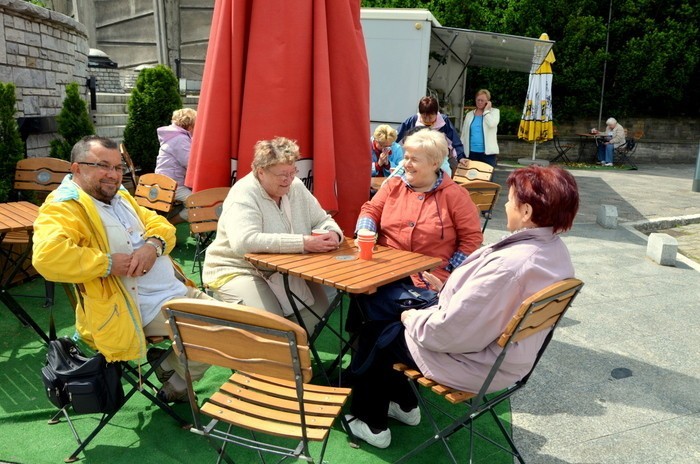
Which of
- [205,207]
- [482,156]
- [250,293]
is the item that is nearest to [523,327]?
[250,293]

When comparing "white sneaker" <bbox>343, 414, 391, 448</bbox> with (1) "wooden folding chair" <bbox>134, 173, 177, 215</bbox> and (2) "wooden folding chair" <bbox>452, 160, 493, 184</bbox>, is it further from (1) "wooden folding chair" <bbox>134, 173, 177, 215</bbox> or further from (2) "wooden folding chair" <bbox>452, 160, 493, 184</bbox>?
(2) "wooden folding chair" <bbox>452, 160, 493, 184</bbox>

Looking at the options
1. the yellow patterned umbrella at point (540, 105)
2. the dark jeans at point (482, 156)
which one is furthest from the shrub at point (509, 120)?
the dark jeans at point (482, 156)

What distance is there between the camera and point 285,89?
342 centimetres

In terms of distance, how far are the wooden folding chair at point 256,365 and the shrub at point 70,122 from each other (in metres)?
4.34

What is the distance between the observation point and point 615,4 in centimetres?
1812

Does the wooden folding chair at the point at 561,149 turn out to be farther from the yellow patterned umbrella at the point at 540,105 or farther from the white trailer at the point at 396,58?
the white trailer at the point at 396,58

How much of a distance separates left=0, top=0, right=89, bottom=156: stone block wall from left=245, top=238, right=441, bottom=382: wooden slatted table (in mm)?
3864

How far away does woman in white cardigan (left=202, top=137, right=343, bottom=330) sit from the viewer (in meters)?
3.00

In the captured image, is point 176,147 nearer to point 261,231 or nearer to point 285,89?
point 285,89

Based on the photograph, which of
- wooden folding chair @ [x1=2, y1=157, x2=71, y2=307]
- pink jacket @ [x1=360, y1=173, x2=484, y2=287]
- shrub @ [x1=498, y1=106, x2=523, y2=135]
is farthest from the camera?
shrub @ [x1=498, y1=106, x2=523, y2=135]

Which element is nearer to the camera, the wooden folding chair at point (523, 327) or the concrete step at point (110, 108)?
the wooden folding chair at point (523, 327)

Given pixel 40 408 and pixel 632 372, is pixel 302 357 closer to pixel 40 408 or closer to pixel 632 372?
pixel 40 408

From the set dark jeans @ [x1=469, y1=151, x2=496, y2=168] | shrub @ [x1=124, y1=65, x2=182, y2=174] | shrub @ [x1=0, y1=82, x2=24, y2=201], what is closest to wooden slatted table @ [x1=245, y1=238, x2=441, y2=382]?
shrub @ [x1=0, y1=82, x2=24, y2=201]

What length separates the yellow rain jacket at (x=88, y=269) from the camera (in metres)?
2.45
